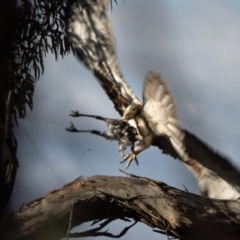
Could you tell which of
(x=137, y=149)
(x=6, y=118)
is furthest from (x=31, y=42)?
(x=137, y=149)

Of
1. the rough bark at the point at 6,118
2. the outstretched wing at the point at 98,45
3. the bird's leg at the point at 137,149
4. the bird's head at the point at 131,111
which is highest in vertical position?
the outstretched wing at the point at 98,45

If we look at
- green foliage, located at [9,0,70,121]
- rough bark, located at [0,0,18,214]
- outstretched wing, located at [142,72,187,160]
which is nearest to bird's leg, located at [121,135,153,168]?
outstretched wing, located at [142,72,187,160]

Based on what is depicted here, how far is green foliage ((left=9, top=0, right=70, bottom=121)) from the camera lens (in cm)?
73

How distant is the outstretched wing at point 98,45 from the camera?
1101mm

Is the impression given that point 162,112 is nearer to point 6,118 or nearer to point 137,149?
point 137,149

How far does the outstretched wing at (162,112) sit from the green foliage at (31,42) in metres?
0.19

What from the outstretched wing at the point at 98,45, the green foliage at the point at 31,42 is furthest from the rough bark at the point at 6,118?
the outstretched wing at the point at 98,45

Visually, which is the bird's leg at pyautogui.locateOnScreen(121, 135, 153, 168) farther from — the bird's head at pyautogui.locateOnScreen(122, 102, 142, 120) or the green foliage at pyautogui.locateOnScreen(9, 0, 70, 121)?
the green foliage at pyautogui.locateOnScreen(9, 0, 70, 121)

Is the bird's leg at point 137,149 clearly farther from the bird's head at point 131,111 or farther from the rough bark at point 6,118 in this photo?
the rough bark at point 6,118

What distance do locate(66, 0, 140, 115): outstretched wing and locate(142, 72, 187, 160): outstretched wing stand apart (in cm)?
4

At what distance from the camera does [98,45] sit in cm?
121

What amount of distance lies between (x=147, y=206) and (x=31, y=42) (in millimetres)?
402

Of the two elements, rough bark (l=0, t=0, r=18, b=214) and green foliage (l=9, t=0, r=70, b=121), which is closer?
rough bark (l=0, t=0, r=18, b=214)

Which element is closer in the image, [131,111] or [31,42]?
[31,42]
